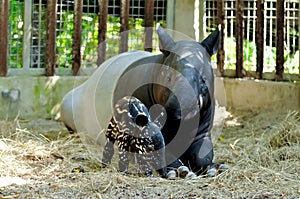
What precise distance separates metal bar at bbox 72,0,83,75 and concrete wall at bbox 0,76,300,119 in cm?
17

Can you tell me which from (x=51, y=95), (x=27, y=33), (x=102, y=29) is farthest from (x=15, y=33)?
(x=102, y=29)

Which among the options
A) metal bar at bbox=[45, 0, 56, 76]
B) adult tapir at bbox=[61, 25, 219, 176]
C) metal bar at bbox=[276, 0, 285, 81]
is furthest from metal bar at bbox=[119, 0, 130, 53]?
adult tapir at bbox=[61, 25, 219, 176]

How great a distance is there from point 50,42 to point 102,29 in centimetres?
60

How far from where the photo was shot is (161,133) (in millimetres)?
4527

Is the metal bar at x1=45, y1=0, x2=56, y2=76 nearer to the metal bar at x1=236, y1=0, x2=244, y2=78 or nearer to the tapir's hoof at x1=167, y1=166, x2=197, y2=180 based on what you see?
the metal bar at x1=236, y1=0, x2=244, y2=78

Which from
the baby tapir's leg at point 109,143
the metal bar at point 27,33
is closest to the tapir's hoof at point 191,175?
the baby tapir's leg at point 109,143

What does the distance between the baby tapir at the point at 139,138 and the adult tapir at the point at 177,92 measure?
183 millimetres

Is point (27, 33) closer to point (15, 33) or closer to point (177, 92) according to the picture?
point (15, 33)

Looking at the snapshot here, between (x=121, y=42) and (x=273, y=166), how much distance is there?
10.9ft

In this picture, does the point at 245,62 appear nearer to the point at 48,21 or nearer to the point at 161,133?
the point at 48,21

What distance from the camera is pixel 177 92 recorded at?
14.4 feet

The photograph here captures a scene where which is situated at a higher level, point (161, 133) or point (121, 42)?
point (121, 42)

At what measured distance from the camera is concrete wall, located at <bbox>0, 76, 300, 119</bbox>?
7242 millimetres

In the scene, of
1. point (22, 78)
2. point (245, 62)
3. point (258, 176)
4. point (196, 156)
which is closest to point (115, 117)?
point (196, 156)
